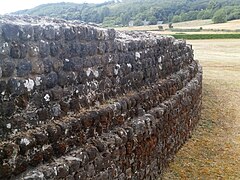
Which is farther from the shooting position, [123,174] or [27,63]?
[123,174]

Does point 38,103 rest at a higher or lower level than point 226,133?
higher

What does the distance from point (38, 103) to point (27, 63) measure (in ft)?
1.89

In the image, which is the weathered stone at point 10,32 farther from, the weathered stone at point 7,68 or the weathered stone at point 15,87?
the weathered stone at point 15,87

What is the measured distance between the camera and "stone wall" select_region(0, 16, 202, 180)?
5.88 metres

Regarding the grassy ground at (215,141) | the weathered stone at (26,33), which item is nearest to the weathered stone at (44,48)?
the weathered stone at (26,33)

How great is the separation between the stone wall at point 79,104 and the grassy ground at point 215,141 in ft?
2.10

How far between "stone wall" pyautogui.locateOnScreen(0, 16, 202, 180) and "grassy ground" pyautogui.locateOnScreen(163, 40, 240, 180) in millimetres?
639

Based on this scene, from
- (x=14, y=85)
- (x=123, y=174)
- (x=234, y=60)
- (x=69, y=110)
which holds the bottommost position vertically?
(x=234, y=60)

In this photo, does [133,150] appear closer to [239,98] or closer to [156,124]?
[156,124]

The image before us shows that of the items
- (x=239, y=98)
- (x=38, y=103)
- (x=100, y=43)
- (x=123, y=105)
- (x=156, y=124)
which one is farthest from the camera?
(x=239, y=98)

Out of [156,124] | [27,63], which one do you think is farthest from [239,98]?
[27,63]

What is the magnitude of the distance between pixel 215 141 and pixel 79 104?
259 inches

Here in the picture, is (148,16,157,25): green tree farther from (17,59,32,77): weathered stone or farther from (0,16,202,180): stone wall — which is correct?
(17,59,32,77): weathered stone

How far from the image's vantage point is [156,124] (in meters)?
9.73
